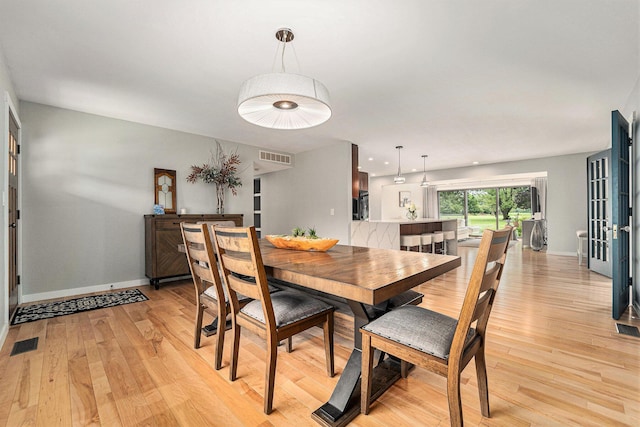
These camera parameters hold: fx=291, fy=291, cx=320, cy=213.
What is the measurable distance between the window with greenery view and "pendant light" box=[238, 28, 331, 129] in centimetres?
1041

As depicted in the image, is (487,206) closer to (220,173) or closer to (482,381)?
(220,173)

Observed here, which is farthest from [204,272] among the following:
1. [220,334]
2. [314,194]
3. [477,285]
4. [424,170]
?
[424,170]

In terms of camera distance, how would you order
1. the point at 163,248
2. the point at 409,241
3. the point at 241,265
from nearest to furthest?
the point at 241,265 < the point at 163,248 < the point at 409,241

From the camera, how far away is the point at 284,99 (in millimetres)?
1817

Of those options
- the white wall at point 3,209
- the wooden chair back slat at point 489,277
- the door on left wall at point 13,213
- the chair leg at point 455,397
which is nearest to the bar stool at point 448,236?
the wooden chair back slat at point 489,277

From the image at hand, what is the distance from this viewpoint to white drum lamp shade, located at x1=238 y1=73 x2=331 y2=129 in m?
1.63

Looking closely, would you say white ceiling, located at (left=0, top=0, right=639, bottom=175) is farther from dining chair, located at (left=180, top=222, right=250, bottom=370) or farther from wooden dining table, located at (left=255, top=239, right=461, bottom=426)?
wooden dining table, located at (left=255, top=239, right=461, bottom=426)

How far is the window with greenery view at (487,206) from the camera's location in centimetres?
1091

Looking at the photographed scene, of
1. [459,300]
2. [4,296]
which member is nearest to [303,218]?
[459,300]

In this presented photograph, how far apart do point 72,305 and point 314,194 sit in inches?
165

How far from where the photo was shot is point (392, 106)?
371cm

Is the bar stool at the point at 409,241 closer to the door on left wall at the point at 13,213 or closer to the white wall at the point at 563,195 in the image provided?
the white wall at the point at 563,195

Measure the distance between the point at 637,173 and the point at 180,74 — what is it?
474cm

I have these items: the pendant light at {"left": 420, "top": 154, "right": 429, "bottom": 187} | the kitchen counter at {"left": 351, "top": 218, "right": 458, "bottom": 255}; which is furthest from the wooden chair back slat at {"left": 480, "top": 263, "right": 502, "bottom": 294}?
the pendant light at {"left": 420, "top": 154, "right": 429, "bottom": 187}
